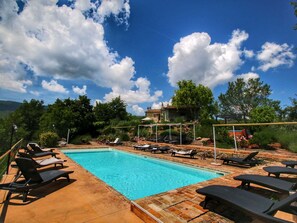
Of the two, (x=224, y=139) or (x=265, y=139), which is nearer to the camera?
(x=265, y=139)

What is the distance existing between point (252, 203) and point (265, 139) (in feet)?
31.7

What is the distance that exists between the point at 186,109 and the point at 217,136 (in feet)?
76.2

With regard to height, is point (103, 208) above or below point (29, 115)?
below

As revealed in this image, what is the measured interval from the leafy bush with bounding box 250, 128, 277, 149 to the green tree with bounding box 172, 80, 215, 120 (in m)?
20.7

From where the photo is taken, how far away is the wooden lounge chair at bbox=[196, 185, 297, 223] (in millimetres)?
2332

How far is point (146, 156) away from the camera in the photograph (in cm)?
1143

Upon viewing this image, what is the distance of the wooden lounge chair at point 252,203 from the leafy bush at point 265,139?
913 cm

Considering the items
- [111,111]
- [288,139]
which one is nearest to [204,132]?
[288,139]

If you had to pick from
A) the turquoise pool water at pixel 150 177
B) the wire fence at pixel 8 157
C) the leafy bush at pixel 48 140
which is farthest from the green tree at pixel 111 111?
the turquoise pool water at pixel 150 177

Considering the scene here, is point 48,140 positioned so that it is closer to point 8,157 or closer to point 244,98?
point 8,157

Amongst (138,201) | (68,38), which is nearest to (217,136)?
(138,201)

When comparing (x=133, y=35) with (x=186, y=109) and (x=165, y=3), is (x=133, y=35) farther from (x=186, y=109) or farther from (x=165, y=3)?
(x=186, y=109)

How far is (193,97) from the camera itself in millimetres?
32750

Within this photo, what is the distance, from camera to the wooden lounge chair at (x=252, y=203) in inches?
91.8
